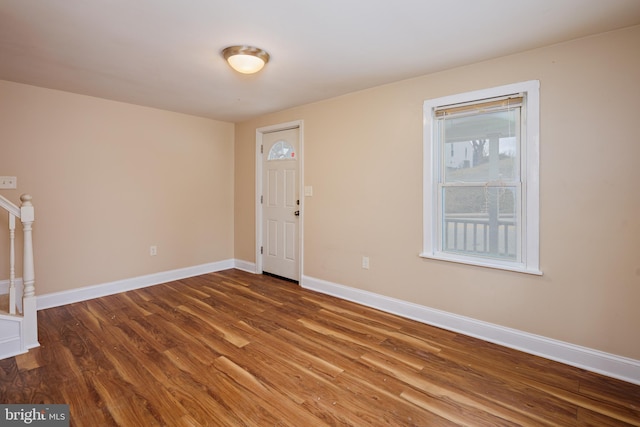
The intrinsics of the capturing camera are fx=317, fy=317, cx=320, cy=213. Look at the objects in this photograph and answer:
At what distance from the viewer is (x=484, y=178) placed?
8.81ft

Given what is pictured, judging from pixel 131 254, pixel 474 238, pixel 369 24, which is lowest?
pixel 131 254

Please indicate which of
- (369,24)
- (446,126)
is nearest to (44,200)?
(369,24)

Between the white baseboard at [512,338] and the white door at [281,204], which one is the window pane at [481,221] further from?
the white door at [281,204]

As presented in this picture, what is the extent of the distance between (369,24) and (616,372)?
284 cm

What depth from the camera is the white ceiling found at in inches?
73.7

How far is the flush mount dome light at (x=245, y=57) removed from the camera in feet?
7.79

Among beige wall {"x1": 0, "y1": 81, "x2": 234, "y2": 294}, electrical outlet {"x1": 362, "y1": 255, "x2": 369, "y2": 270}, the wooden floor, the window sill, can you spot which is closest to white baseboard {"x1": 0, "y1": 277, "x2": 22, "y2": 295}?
beige wall {"x1": 0, "y1": 81, "x2": 234, "y2": 294}

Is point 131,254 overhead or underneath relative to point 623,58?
underneath

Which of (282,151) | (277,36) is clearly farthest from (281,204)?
(277,36)

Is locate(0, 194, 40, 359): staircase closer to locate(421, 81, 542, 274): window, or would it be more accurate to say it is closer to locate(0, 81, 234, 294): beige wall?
locate(0, 81, 234, 294): beige wall

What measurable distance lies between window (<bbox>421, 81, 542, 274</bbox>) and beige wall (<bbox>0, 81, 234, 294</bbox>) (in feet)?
10.4

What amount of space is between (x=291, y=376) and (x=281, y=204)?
8.58 ft

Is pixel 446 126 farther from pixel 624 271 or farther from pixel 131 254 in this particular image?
pixel 131 254

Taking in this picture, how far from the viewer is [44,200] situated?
10.8 ft
